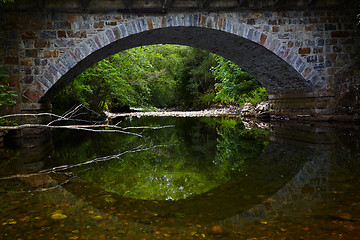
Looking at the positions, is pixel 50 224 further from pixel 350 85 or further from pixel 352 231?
pixel 350 85

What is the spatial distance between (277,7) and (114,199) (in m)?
7.46

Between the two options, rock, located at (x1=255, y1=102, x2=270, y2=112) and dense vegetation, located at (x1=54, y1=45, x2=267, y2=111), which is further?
rock, located at (x1=255, y1=102, x2=270, y2=112)

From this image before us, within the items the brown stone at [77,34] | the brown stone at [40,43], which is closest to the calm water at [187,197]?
the brown stone at [40,43]

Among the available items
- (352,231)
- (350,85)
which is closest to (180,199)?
(352,231)

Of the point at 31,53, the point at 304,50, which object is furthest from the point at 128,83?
the point at 304,50

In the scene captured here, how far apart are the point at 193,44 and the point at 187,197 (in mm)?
7977

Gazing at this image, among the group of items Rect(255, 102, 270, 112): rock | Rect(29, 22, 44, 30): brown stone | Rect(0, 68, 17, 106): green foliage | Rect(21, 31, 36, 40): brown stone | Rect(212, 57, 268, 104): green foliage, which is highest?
Rect(29, 22, 44, 30): brown stone

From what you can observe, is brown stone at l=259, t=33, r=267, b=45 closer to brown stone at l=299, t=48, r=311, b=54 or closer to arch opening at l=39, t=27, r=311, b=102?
arch opening at l=39, t=27, r=311, b=102

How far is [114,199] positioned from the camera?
218cm

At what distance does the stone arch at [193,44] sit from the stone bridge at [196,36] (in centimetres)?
3

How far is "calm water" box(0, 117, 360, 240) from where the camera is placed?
1617mm

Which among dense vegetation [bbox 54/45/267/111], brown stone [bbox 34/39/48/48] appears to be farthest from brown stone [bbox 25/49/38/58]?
dense vegetation [bbox 54/45/267/111]

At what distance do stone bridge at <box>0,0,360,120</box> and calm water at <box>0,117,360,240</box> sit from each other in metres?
3.81

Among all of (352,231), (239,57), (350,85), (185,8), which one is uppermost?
(185,8)
